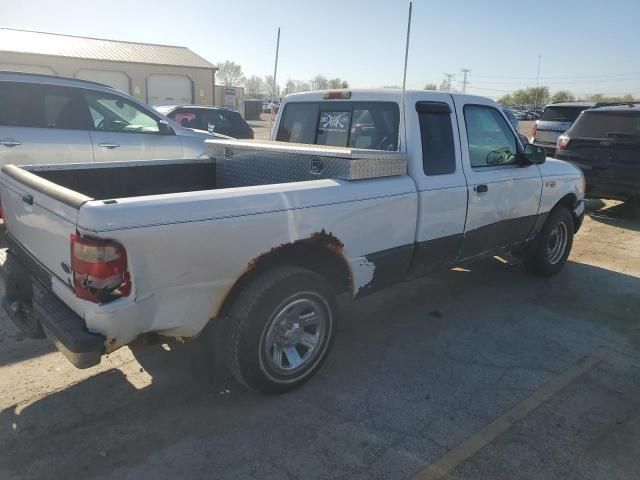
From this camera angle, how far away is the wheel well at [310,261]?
115 inches

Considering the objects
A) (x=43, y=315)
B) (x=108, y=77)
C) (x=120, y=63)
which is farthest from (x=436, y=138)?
(x=120, y=63)

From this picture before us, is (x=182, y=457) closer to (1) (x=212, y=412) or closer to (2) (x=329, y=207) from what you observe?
(1) (x=212, y=412)

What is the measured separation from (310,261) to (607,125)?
7.37 m

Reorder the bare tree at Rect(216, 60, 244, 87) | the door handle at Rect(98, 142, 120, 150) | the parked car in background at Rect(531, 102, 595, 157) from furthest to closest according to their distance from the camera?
the bare tree at Rect(216, 60, 244, 87) < the parked car in background at Rect(531, 102, 595, 157) < the door handle at Rect(98, 142, 120, 150)

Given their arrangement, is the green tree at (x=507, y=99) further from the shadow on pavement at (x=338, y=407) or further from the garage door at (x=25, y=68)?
the shadow on pavement at (x=338, y=407)

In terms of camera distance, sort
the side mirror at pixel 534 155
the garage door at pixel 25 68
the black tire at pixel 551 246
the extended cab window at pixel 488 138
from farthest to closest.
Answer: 1. the garage door at pixel 25 68
2. the black tire at pixel 551 246
3. the side mirror at pixel 534 155
4. the extended cab window at pixel 488 138

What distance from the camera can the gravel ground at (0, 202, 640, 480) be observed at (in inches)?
104

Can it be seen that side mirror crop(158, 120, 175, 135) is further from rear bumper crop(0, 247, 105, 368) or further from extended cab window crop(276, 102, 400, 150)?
rear bumper crop(0, 247, 105, 368)

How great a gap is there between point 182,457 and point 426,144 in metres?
2.71

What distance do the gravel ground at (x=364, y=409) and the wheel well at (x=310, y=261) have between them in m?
0.66

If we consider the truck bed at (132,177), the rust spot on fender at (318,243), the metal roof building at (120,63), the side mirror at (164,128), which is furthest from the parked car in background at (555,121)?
the metal roof building at (120,63)

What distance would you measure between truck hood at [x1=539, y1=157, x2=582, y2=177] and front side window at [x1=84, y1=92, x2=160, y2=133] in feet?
15.6

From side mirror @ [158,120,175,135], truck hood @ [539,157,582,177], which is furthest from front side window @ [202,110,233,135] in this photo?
truck hood @ [539,157,582,177]

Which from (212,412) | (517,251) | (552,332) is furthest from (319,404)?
(517,251)
